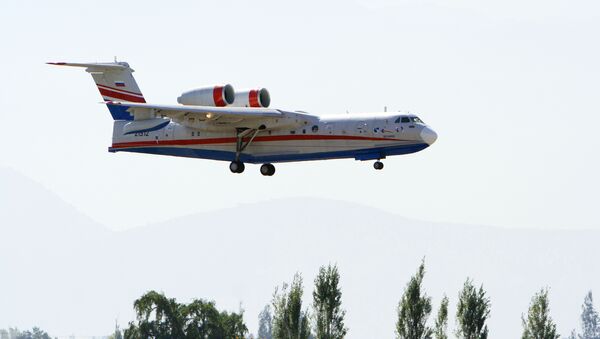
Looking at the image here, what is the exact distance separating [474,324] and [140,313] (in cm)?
4190

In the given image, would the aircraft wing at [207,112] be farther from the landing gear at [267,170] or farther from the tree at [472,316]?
the tree at [472,316]

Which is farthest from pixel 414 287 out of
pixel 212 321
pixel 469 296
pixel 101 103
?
pixel 212 321

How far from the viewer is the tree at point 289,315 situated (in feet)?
246

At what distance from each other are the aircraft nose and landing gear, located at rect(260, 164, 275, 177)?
899cm

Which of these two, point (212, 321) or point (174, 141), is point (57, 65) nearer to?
point (174, 141)

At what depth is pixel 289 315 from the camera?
75938 mm

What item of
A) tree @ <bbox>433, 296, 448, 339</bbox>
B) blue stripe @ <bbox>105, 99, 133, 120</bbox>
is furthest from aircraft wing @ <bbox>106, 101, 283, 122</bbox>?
tree @ <bbox>433, 296, 448, 339</bbox>

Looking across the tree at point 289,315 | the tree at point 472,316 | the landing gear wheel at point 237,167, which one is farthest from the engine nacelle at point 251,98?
the tree at point 472,316

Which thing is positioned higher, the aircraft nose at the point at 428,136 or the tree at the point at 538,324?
the aircraft nose at the point at 428,136

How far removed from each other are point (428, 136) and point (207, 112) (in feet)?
34.2

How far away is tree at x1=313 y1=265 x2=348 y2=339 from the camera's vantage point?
74875mm

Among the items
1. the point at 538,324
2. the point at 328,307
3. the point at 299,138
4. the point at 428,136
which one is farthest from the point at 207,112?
the point at 538,324

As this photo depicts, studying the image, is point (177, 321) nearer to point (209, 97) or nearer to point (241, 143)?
point (241, 143)

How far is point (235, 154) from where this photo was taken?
66.0 metres
